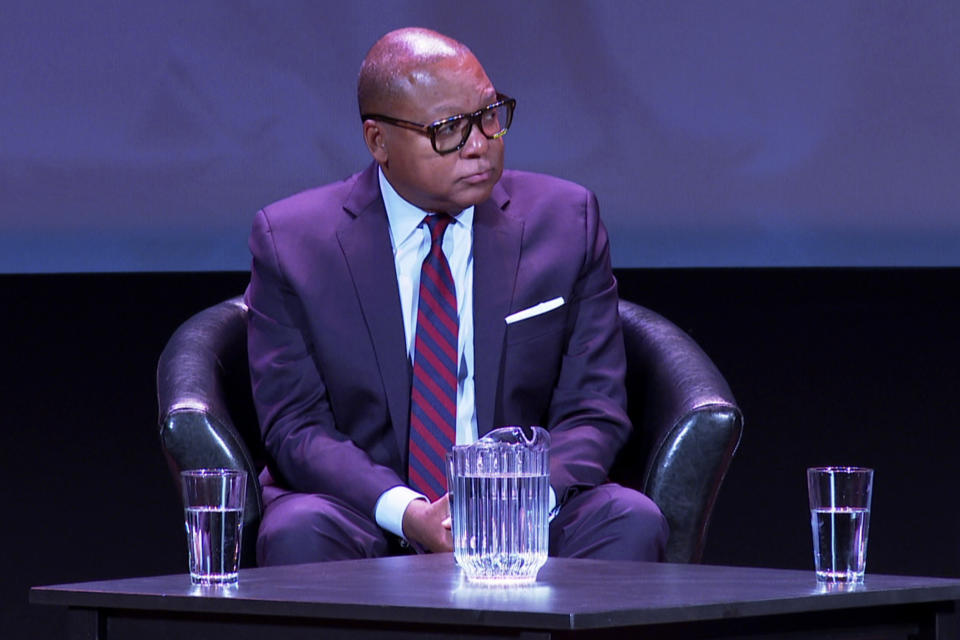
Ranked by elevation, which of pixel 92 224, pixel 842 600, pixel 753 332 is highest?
pixel 92 224

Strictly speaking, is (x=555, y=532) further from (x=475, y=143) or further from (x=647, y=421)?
(x=475, y=143)

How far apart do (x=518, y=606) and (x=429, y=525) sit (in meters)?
1.06

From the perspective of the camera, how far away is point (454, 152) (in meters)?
3.21

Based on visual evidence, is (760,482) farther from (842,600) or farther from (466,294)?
(842,600)

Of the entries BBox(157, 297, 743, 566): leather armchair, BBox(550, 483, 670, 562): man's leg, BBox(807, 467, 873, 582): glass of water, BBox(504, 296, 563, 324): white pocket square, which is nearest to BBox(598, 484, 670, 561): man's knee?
BBox(550, 483, 670, 562): man's leg

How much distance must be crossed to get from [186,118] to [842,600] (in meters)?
2.58

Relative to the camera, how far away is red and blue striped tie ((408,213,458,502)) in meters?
3.21

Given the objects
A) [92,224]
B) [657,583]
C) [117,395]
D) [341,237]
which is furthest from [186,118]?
[657,583]

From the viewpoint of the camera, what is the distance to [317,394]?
10.8 ft

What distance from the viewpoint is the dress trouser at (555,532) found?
2900 millimetres

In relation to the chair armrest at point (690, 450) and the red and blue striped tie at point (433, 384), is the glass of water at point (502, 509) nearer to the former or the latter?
the chair armrest at point (690, 450)

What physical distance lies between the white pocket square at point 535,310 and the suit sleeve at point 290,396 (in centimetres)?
36

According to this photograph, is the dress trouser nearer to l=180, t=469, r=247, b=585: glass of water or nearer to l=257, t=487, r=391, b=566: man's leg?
l=257, t=487, r=391, b=566: man's leg

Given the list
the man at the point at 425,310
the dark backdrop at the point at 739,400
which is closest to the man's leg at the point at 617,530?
the man at the point at 425,310
